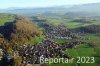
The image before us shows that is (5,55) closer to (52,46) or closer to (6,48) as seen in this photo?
(6,48)

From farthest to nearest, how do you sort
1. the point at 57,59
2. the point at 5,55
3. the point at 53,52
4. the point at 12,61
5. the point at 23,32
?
the point at 23,32 → the point at 53,52 → the point at 57,59 → the point at 5,55 → the point at 12,61

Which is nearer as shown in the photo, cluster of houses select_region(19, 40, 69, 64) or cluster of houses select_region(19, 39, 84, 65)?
cluster of houses select_region(19, 40, 69, 64)

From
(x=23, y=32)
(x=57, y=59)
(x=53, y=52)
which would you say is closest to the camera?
(x=57, y=59)

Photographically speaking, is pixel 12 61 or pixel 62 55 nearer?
pixel 12 61

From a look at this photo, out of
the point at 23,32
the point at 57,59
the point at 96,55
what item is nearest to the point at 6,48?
the point at 57,59

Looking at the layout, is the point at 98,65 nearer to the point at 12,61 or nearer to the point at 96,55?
the point at 96,55

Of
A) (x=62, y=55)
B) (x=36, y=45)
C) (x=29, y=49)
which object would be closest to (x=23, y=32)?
(x=36, y=45)

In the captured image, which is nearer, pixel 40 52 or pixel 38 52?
pixel 40 52

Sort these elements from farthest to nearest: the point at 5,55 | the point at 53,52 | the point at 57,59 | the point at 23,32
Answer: the point at 23,32 → the point at 53,52 → the point at 57,59 → the point at 5,55

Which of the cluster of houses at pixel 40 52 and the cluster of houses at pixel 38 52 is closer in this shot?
the cluster of houses at pixel 38 52
